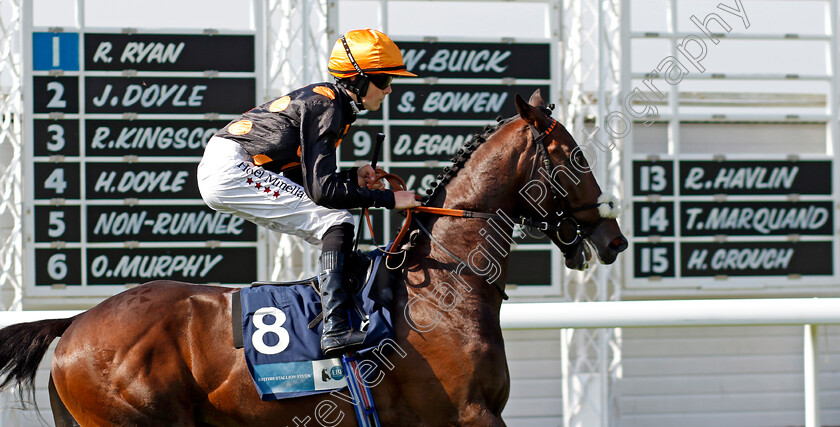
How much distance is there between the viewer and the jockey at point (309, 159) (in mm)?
2699

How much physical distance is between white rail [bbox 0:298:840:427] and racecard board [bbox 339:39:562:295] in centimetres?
237

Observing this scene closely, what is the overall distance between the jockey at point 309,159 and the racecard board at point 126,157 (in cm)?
265

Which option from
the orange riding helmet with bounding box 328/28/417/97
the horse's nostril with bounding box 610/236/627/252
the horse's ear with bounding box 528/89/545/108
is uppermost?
the orange riding helmet with bounding box 328/28/417/97

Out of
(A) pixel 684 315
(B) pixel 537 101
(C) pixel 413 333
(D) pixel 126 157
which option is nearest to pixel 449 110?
(D) pixel 126 157

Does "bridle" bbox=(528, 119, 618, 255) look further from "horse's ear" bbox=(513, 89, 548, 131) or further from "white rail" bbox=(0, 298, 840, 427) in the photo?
"white rail" bbox=(0, 298, 840, 427)

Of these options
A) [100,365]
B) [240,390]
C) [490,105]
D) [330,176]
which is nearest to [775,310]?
[330,176]

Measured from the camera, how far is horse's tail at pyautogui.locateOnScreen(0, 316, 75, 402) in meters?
2.80

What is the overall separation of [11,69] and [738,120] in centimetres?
524

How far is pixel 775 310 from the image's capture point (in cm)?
312

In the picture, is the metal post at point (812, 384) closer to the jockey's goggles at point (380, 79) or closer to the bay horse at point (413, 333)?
the bay horse at point (413, 333)

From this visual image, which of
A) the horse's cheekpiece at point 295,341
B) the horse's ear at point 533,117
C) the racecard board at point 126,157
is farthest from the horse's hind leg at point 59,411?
the racecard board at point 126,157

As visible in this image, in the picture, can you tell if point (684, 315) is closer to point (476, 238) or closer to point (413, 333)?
point (476, 238)

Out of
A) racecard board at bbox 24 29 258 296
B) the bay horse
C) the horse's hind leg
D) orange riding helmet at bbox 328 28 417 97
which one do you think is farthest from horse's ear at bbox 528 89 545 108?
racecard board at bbox 24 29 258 296

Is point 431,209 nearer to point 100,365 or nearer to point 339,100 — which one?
point 339,100
